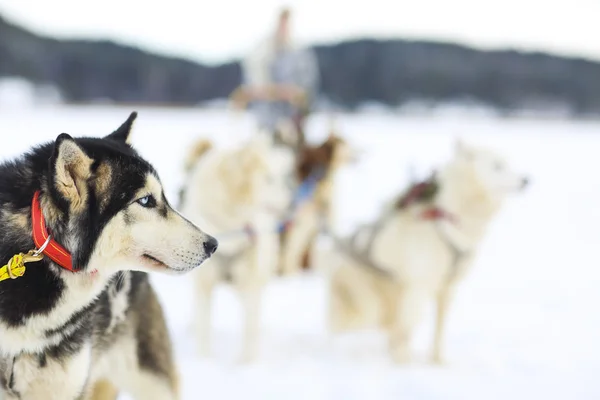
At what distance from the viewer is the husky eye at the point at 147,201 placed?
1418 millimetres

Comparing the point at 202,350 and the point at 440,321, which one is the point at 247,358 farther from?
the point at 440,321

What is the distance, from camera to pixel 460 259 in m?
3.22

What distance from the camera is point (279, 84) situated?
4723 mm

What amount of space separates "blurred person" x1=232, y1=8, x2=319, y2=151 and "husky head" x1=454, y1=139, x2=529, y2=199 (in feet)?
5.70

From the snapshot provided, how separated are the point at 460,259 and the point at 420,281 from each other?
10.5 inches

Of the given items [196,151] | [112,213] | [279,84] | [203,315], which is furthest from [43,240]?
[279,84]

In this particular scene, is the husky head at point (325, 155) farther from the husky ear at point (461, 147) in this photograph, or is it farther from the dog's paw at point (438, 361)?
the dog's paw at point (438, 361)

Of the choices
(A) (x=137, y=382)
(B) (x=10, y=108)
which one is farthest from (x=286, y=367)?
(B) (x=10, y=108)

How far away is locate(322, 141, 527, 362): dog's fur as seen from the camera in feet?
10.5

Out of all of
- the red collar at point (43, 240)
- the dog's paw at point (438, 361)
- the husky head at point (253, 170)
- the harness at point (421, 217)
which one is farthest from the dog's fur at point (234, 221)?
the red collar at point (43, 240)

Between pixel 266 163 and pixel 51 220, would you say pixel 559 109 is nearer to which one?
pixel 266 163

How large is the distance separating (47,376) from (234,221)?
1737 millimetres

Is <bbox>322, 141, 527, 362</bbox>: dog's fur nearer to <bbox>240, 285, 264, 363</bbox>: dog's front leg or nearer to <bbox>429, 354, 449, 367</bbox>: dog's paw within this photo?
<bbox>429, 354, 449, 367</bbox>: dog's paw

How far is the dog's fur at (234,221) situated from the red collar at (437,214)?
0.93m
